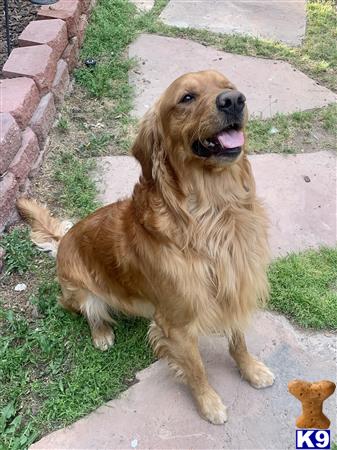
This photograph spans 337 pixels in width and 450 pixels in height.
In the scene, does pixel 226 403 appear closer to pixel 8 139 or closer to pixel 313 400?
pixel 313 400

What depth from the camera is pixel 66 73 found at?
482 centimetres

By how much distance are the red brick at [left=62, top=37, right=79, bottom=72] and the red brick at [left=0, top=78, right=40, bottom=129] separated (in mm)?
887

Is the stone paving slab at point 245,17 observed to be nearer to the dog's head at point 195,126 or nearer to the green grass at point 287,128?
the green grass at point 287,128

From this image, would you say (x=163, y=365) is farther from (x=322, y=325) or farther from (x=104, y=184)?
(x=104, y=184)

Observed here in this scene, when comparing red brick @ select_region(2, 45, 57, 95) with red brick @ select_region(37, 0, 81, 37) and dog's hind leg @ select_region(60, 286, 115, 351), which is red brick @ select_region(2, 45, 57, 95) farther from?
dog's hind leg @ select_region(60, 286, 115, 351)

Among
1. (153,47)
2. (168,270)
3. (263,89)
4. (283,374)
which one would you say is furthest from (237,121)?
(153,47)

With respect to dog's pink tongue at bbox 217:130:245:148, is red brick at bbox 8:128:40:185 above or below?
below

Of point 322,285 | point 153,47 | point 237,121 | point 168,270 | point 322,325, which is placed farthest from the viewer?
point 153,47

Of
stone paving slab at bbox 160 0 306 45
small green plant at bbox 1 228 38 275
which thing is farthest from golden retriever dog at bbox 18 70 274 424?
stone paving slab at bbox 160 0 306 45

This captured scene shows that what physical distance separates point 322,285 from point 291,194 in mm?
843

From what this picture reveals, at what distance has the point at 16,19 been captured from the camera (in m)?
5.41

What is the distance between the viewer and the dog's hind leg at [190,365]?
101 inches

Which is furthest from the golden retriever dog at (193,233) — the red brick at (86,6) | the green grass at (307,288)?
the red brick at (86,6)

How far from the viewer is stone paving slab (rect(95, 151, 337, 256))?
3.61 metres
